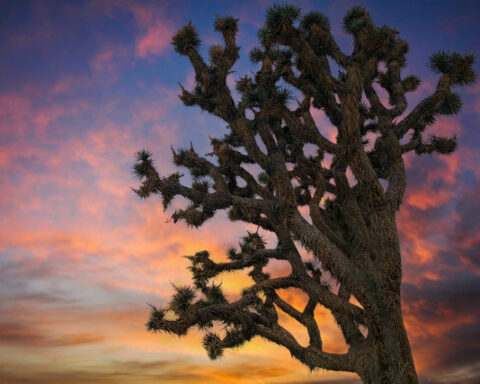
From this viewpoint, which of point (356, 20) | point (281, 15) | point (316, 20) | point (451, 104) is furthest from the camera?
point (356, 20)

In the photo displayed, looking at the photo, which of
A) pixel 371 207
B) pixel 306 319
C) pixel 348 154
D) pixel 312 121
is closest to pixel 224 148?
pixel 312 121

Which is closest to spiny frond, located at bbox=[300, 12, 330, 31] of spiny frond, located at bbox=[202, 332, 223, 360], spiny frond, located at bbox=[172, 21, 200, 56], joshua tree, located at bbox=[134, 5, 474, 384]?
joshua tree, located at bbox=[134, 5, 474, 384]

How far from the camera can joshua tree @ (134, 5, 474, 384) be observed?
9.37 m

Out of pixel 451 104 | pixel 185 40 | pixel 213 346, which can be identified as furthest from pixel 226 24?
pixel 213 346

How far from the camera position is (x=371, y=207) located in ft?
32.7

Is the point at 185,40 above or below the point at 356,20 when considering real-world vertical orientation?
below

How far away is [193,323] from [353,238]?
16.0 ft

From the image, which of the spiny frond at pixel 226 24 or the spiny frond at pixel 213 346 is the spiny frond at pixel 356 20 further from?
the spiny frond at pixel 213 346

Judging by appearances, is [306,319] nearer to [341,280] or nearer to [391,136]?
[341,280]

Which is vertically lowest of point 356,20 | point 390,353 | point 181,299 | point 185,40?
point 390,353

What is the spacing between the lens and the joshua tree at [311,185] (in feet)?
30.7

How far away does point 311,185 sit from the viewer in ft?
40.0

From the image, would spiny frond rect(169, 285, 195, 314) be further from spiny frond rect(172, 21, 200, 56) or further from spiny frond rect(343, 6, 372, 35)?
spiny frond rect(343, 6, 372, 35)

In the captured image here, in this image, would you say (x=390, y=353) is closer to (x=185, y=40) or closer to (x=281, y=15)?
(x=281, y=15)
